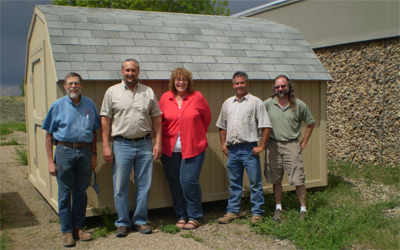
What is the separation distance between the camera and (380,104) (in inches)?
291

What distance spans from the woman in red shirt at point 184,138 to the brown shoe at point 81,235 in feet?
3.55

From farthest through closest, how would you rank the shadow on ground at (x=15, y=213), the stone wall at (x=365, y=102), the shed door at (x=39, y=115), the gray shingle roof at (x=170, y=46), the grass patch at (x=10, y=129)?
the grass patch at (x=10, y=129) < the stone wall at (x=365, y=102) < the shed door at (x=39, y=115) < the shadow on ground at (x=15, y=213) < the gray shingle roof at (x=170, y=46)

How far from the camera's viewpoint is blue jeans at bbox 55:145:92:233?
374 centimetres

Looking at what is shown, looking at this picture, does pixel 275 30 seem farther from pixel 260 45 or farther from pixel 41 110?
pixel 41 110

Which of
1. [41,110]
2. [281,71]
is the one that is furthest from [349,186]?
[41,110]

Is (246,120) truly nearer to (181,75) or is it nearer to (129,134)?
(181,75)

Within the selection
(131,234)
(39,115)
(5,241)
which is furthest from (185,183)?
(39,115)

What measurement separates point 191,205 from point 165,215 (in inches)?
31.7

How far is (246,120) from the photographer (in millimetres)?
4281

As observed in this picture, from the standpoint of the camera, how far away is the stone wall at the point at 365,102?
23.6 feet

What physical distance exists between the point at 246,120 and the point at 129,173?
5.07ft

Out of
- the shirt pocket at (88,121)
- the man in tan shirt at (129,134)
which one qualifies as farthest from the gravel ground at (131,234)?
the shirt pocket at (88,121)

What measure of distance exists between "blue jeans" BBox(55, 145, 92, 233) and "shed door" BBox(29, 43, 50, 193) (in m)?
1.21

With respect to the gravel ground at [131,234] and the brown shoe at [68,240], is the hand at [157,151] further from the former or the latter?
the brown shoe at [68,240]
